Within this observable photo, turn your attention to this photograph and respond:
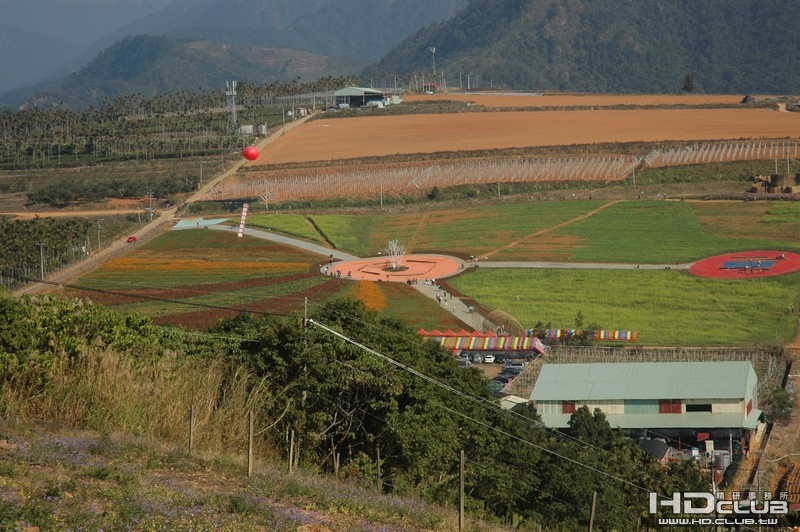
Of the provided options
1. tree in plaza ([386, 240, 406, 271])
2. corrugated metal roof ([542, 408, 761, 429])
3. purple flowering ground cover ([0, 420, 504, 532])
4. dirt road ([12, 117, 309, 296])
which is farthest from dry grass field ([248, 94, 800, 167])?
purple flowering ground cover ([0, 420, 504, 532])

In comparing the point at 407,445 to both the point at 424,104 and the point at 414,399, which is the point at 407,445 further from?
the point at 424,104

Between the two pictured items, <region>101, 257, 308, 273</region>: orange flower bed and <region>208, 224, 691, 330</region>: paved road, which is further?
<region>101, 257, 308, 273</region>: orange flower bed

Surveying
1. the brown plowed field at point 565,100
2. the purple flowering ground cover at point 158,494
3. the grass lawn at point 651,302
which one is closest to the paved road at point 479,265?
the grass lawn at point 651,302

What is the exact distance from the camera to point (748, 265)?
64.6 m

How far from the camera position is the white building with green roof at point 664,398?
41.0 metres

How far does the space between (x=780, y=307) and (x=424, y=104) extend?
9837 centimetres

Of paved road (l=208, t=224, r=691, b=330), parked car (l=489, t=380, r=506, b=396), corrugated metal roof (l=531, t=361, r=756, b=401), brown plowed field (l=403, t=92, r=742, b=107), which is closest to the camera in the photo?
corrugated metal roof (l=531, t=361, r=756, b=401)

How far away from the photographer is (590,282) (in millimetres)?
63406

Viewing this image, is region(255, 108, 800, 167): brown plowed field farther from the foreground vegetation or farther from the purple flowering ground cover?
the purple flowering ground cover

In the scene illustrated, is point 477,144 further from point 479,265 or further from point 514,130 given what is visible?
point 479,265

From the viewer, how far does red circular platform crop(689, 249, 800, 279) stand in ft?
206

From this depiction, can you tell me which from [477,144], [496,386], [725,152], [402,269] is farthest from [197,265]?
[725,152]

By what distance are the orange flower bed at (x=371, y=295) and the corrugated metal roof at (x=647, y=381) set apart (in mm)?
15211

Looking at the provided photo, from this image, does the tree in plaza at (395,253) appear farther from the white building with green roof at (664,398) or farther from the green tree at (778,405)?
the green tree at (778,405)
